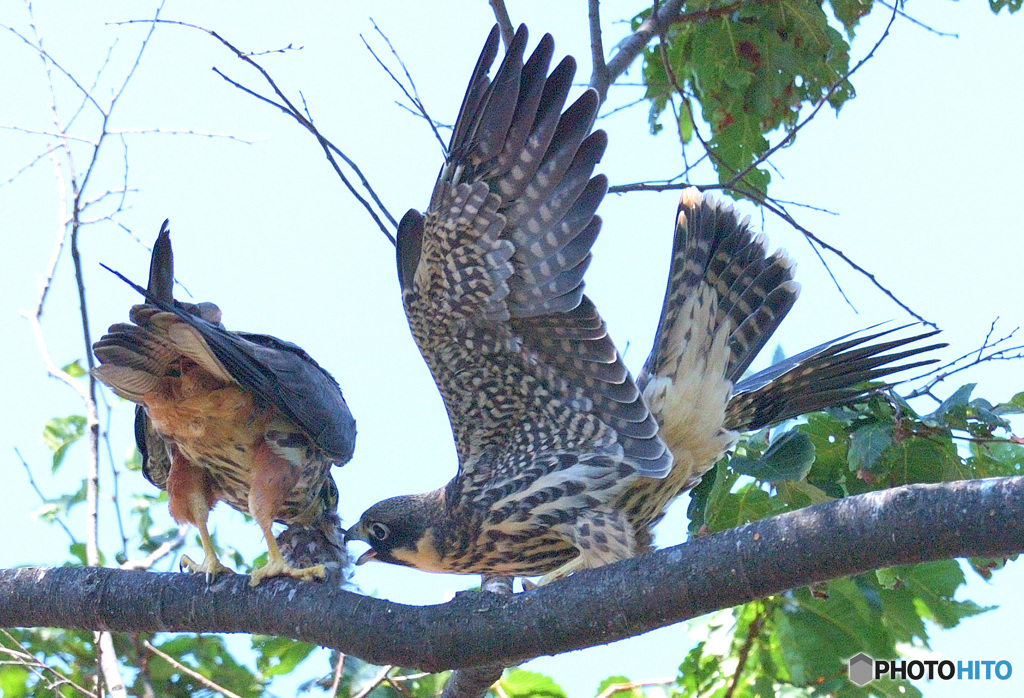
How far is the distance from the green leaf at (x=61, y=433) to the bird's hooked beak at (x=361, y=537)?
200 centimetres

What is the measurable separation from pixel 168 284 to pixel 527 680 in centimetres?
190

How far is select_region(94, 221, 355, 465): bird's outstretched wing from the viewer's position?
3115mm

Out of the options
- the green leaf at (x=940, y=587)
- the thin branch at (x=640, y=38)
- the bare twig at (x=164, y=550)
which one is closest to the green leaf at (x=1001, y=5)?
the thin branch at (x=640, y=38)

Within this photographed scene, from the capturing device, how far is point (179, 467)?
11.9ft

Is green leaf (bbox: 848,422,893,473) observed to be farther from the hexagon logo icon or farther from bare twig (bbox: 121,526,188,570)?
bare twig (bbox: 121,526,188,570)

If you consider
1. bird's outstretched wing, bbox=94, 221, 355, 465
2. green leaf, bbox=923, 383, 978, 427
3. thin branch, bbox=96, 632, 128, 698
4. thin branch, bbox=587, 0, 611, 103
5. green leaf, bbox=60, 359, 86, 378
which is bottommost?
thin branch, bbox=96, 632, 128, 698

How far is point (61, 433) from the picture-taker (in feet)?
17.0

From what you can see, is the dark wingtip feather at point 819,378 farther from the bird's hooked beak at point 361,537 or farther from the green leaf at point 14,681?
the green leaf at point 14,681

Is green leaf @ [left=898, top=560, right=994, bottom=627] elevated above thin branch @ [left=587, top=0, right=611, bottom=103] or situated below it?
below

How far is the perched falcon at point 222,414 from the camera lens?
10.3 ft

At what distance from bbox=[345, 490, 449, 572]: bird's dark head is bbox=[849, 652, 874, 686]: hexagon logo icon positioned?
1411mm

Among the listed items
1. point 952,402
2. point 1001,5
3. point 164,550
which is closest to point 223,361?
point 164,550

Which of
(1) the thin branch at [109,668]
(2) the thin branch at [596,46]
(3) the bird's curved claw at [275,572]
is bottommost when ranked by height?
(1) the thin branch at [109,668]

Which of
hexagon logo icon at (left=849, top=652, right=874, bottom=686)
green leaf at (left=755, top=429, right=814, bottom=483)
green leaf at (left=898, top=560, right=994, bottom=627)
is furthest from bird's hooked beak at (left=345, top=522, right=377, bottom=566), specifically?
green leaf at (left=898, top=560, right=994, bottom=627)
